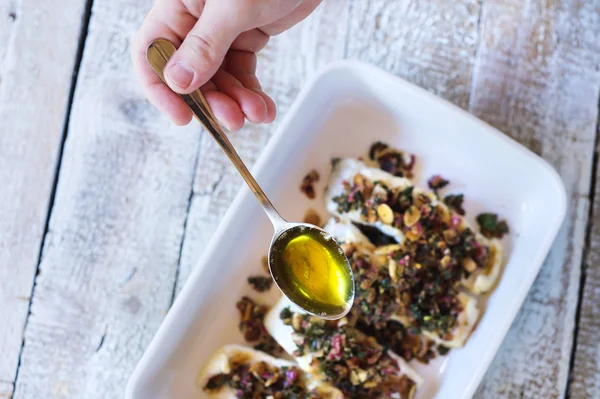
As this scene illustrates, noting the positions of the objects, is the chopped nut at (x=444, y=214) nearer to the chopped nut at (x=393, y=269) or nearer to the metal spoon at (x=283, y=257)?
the chopped nut at (x=393, y=269)

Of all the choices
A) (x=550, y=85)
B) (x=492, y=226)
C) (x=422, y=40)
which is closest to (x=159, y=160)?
(x=422, y=40)

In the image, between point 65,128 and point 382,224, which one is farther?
point 65,128

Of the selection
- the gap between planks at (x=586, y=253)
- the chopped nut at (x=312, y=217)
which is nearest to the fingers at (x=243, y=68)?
the chopped nut at (x=312, y=217)

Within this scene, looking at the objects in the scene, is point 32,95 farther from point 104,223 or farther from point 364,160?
point 364,160

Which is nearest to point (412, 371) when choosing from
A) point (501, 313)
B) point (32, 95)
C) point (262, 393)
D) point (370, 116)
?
point (501, 313)

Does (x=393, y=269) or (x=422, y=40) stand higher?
(x=422, y=40)

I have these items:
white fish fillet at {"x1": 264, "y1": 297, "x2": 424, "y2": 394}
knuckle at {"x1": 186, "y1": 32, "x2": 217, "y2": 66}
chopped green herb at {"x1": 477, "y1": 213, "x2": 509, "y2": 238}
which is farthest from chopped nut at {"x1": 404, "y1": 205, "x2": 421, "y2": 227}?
knuckle at {"x1": 186, "y1": 32, "x2": 217, "y2": 66}

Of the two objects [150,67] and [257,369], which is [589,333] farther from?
[150,67]
